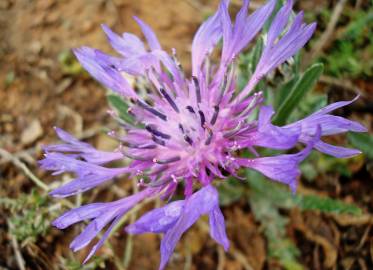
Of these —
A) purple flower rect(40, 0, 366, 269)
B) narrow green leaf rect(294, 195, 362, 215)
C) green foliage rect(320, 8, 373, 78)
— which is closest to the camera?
purple flower rect(40, 0, 366, 269)

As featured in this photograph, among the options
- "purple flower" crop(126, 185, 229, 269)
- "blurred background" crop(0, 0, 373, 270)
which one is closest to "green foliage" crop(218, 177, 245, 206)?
"blurred background" crop(0, 0, 373, 270)

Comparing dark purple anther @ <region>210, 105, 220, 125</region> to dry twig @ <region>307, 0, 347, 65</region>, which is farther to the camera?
dry twig @ <region>307, 0, 347, 65</region>

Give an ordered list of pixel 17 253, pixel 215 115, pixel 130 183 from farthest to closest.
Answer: pixel 130 183
pixel 17 253
pixel 215 115

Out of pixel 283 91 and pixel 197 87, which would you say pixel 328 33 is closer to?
pixel 283 91

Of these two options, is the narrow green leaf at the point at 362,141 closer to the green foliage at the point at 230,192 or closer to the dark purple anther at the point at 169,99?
the green foliage at the point at 230,192

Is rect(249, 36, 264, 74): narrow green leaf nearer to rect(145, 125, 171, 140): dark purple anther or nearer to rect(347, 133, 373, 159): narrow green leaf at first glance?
rect(145, 125, 171, 140): dark purple anther

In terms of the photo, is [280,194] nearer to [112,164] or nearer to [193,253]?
[193,253]

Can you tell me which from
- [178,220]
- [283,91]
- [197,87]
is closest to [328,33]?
[283,91]

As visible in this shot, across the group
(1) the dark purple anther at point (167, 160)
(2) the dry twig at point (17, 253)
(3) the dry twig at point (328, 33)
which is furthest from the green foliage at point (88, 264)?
(3) the dry twig at point (328, 33)
